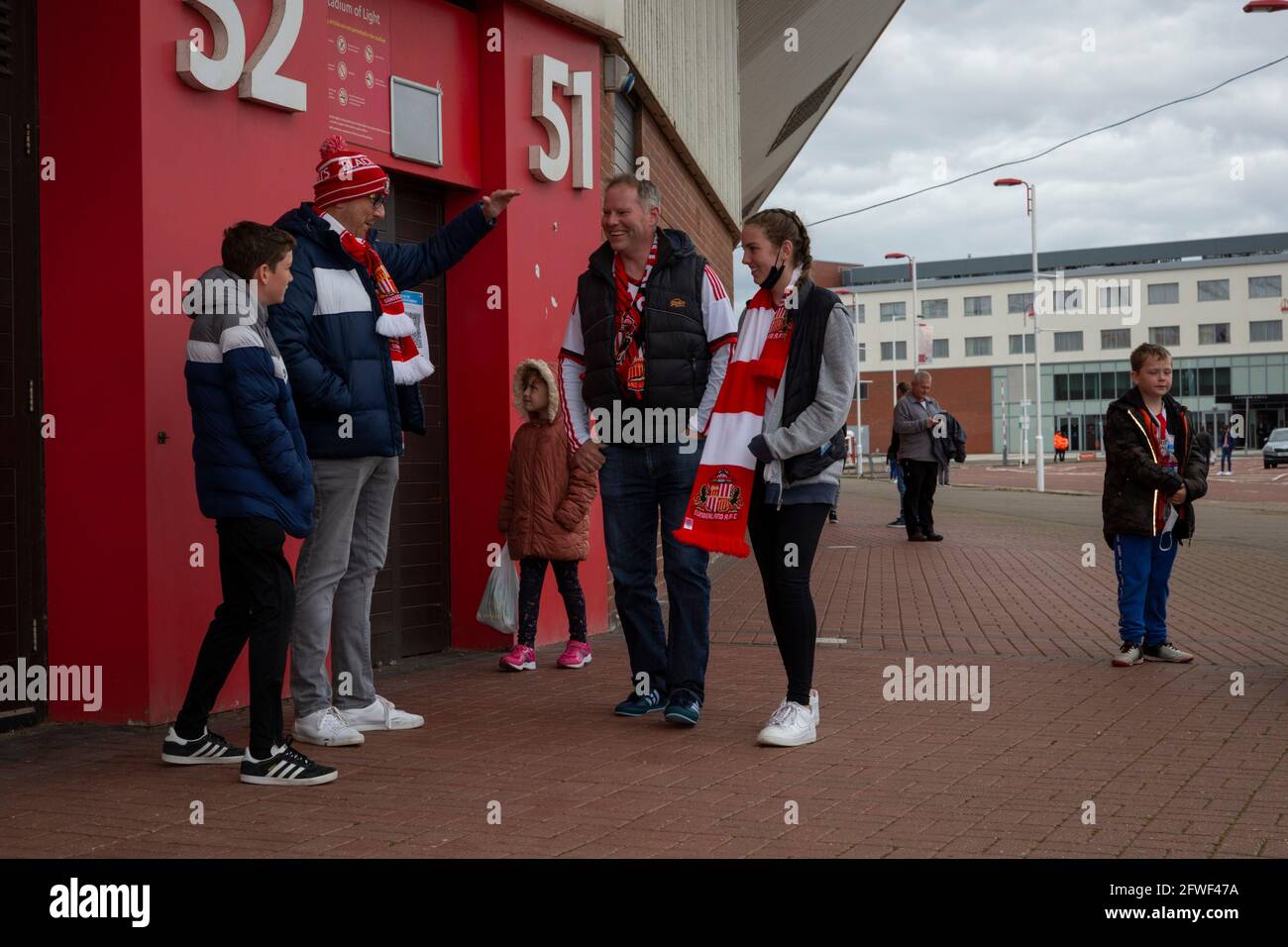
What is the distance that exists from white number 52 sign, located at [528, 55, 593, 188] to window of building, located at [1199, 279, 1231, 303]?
80.2 meters

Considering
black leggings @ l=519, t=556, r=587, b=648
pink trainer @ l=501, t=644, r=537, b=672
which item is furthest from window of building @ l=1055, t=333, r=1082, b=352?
pink trainer @ l=501, t=644, r=537, b=672

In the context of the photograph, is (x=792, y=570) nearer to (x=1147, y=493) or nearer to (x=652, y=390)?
(x=652, y=390)

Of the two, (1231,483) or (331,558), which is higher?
(331,558)

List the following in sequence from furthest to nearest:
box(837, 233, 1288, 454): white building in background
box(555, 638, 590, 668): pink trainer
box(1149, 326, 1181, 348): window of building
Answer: box(1149, 326, 1181, 348): window of building, box(837, 233, 1288, 454): white building in background, box(555, 638, 590, 668): pink trainer

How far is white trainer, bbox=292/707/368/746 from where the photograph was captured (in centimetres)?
543

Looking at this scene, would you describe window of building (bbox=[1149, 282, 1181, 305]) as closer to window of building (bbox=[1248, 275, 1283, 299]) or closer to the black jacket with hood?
window of building (bbox=[1248, 275, 1283, 299])

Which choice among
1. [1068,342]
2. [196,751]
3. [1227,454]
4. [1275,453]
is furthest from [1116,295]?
[196,751]

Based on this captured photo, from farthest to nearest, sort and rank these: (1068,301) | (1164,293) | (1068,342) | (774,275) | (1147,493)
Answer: (1068,342)
(1068,301)
(1164,293)
(1147,493)
(774,275)

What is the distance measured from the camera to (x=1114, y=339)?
3327 inches

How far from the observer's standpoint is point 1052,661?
771cm

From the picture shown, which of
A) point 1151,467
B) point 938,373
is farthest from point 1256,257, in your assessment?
point 1151,467

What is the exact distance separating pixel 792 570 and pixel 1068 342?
84.9 meters
